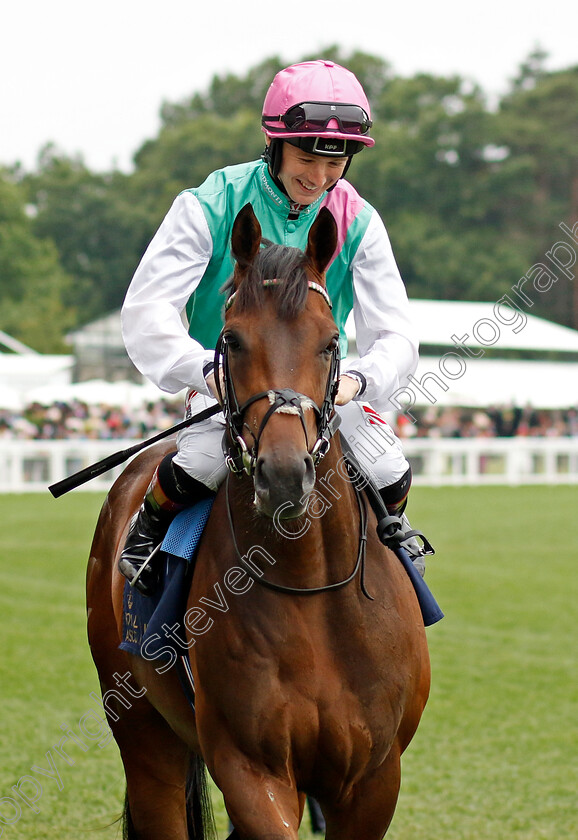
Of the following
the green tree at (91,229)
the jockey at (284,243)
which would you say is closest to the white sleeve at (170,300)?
the jockey at (284,243)

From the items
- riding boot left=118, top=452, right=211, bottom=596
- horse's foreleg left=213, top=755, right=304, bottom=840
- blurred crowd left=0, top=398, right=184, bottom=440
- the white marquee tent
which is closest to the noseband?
riding boot left=118, top=452, right=211, bottom=596

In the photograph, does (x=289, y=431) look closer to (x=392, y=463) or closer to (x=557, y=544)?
(x=392, y=463)

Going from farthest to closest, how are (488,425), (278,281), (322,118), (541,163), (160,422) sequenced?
(541,163) < (488,425) < (160,422) < (322,118) < (278,281)

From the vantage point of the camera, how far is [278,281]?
9.68 ft

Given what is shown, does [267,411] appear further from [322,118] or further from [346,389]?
[322,118]

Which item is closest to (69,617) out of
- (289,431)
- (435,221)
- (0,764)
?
(0,764)

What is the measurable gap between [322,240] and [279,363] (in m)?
0.46

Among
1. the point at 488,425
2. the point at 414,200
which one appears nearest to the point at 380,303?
the point at 488,425

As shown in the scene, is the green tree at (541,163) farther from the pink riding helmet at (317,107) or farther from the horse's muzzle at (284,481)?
the horse's muzzle at (284,481)

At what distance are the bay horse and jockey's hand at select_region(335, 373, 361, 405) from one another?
0.13 meters

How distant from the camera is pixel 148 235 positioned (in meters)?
62.9

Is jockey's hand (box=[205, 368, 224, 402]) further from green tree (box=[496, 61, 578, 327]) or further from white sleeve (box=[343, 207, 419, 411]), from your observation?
green tree (box=[496, 61, 578, 327])

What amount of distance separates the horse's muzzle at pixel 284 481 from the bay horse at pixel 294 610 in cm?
4

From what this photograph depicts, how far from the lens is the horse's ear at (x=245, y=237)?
304 cm
